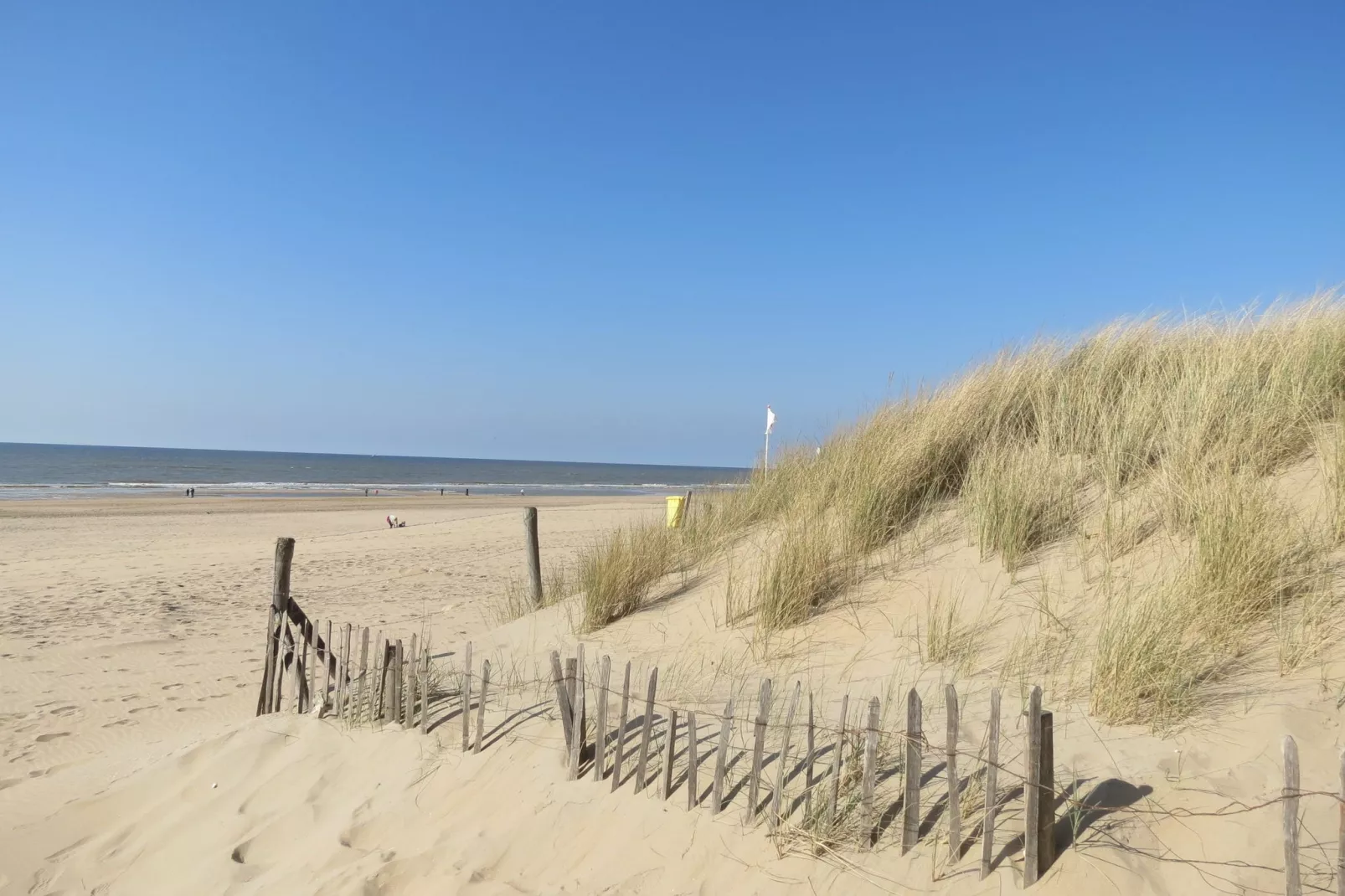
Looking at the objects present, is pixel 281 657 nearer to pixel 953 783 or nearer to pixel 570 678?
pixel 570 678

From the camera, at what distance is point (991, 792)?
9.67 feet

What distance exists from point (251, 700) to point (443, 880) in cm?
428

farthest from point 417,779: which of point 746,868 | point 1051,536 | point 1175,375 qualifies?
point 1175,375

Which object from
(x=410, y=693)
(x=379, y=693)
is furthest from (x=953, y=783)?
(x=379, y=693)

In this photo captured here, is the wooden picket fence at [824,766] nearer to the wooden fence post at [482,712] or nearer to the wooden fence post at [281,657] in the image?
the wooden fence post at [482,712]

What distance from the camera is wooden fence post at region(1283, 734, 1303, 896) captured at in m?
2.44

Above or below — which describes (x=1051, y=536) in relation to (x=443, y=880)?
above

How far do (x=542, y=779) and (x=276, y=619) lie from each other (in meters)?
3.11

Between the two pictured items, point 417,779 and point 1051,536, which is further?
point 1051,536

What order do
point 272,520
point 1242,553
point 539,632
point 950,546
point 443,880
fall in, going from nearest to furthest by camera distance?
point 443,880 → point 1242,553 → point 950,546 → point 539,632 → point 272,520

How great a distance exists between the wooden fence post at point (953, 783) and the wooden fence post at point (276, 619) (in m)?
4.87

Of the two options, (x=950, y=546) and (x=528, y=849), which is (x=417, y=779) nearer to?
(x=528, y=849)

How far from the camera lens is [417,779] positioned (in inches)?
177

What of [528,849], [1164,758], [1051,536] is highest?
[1051,536]
